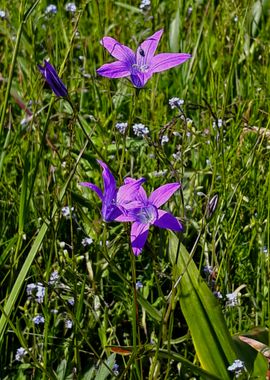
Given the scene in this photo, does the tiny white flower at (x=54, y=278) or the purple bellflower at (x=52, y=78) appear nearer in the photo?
the purple bellflower at (x=52, y=78)

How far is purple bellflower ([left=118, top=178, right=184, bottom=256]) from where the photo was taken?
118 centimetres

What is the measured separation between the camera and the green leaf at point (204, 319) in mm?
1452

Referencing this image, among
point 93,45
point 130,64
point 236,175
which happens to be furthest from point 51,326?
point 93,45

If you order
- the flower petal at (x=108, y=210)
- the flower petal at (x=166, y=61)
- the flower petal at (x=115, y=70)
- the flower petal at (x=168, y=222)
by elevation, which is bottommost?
the flower petal at (x=168, y=222)

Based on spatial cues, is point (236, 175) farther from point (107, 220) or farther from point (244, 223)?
point (107, 220)

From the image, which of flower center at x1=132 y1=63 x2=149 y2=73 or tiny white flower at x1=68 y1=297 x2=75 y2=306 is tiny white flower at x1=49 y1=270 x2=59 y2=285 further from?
flower center at x1=132 y1=63 x2=149 y2=73

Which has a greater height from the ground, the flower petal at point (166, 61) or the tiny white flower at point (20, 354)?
the flower petal at point (166, 61)

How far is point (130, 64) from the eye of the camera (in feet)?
4.31

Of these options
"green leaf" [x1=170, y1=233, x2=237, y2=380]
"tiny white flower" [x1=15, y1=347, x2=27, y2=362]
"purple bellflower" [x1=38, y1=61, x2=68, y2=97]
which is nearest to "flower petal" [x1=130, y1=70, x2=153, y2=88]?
"purple bellflower" [x1=38, y1=61, x2=68, y2=97]

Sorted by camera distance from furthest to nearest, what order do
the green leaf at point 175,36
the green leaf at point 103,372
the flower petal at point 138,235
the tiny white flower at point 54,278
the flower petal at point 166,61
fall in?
1. the green leaf at point 175,36
2. the tiny white flower at point 54,278
3. the green leaf at point 103,372
4. the flower petal at point 166,61
5. the flower petal at point 138,235

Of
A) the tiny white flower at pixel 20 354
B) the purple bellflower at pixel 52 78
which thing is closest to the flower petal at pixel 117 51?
the purple bellflower at pixel 52 78

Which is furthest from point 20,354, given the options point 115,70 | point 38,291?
point 115,70

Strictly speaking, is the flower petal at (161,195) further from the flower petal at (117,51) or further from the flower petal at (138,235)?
the flower petal at (117,51)

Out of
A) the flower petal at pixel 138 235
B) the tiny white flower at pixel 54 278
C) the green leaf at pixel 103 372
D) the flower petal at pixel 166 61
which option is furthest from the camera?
the tiny white flower at pixel 54 278
